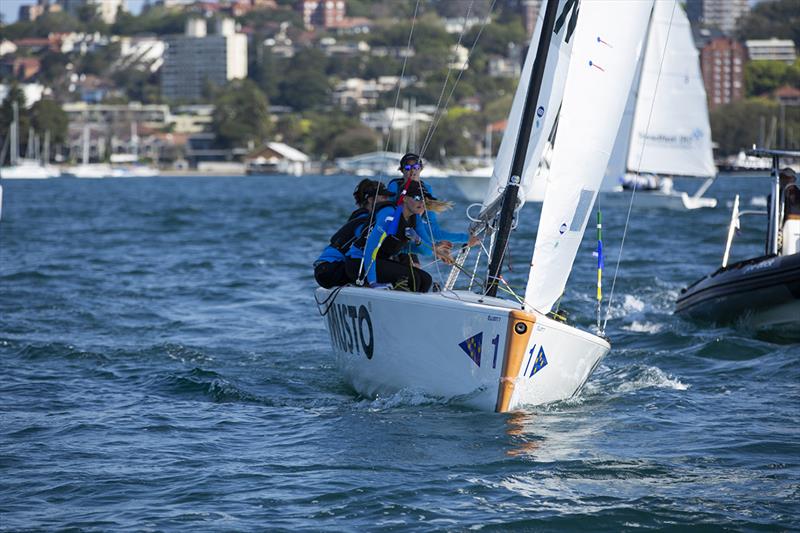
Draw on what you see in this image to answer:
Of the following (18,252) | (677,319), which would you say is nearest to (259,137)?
(18,252)

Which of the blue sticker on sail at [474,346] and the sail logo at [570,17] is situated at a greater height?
the sail logo at [570,17]

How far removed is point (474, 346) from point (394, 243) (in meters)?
1.13

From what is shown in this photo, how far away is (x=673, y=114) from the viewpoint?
30.1m

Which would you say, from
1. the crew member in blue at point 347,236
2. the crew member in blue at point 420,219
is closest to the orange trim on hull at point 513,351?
the crew member in blue at point 420,219

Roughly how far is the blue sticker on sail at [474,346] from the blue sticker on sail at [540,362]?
332 millimetres

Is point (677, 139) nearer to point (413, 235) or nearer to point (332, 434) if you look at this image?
point (413, 235)

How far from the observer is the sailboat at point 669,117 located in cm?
3002

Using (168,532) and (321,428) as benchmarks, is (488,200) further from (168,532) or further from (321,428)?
(168,532)

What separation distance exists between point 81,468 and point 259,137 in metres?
132

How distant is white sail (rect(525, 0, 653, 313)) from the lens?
26.6 feet

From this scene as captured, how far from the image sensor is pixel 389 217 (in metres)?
8.62

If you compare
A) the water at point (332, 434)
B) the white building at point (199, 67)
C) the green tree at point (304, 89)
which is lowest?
the water at point (332, 434)

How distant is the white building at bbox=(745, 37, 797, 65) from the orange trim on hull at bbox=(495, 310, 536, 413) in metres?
133

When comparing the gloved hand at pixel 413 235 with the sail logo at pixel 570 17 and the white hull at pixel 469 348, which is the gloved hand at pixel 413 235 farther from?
the sail logo at pixel 570 17
